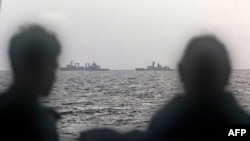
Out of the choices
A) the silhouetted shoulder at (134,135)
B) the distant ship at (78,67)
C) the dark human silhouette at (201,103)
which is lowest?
the silhouetted shoulder at (134,135)

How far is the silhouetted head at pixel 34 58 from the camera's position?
1713 millimetres

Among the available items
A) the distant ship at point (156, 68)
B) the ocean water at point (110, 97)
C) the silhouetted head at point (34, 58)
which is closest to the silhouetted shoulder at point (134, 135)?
the ocean water at point (110, 97)

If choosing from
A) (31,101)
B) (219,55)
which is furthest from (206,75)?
(31,101)

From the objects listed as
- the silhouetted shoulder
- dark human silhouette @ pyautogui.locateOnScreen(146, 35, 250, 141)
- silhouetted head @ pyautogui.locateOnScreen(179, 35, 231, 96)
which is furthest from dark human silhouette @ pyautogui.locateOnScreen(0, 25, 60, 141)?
silhouetted head @ pyautogui.locateOnScreen(179, 35, 231, 96)

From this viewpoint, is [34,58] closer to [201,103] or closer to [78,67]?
[78,67]

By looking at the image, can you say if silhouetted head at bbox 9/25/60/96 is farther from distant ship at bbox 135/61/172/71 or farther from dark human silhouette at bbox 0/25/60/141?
distant ship at bbox 135/61/172/71

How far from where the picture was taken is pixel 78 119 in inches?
66.1

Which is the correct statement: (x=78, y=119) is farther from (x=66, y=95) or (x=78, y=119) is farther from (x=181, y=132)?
(x=181, y=132)

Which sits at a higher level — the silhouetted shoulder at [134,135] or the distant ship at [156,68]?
the distant ship at [156,68]

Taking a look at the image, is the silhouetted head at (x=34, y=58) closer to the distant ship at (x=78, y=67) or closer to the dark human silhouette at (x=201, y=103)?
the distant ship at (x=78, y=67)

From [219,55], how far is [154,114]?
47 cm

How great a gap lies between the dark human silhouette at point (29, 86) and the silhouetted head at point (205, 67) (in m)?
0.71

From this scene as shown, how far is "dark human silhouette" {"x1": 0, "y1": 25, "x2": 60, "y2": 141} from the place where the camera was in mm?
1712

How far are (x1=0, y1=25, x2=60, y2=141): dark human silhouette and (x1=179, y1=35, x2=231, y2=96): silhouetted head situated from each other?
71 centimetres
